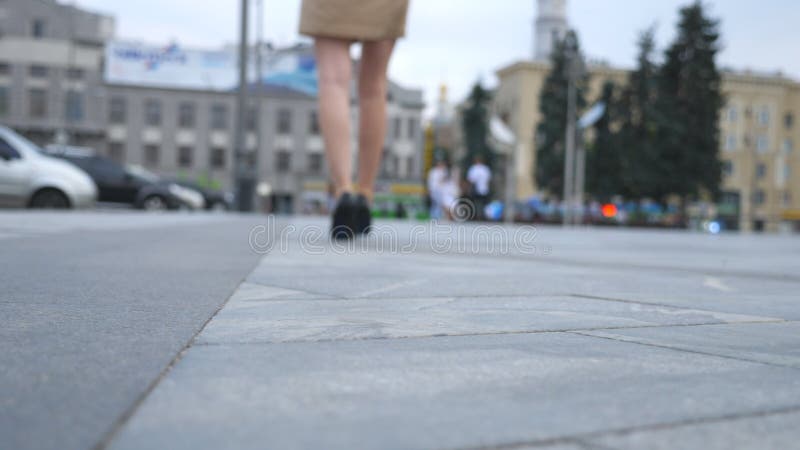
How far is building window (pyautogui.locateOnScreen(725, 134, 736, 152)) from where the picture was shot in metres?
78.8

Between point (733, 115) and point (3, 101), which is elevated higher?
point (733, 115)

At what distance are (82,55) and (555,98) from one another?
31.7 m

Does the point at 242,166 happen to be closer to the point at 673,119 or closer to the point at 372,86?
the point at 372,86

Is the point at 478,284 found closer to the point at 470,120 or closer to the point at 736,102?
the point at 470,120

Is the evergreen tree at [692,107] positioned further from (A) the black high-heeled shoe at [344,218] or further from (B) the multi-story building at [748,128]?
(A) the black high-heeled shoe at [344,218]

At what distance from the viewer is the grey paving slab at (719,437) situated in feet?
3.27

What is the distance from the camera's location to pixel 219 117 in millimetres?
58375

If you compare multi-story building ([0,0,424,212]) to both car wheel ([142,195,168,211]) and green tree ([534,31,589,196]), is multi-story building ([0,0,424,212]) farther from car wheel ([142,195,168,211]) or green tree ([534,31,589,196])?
car wheel ([142,195,168,211])

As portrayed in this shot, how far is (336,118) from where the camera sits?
5.38 meters

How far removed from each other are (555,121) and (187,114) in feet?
83.0

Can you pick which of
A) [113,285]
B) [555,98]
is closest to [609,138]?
[555,98]

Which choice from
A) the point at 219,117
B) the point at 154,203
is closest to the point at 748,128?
the point at 219,117

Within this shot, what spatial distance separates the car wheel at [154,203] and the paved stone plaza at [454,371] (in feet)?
65.5

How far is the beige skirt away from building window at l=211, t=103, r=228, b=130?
54.6 m
